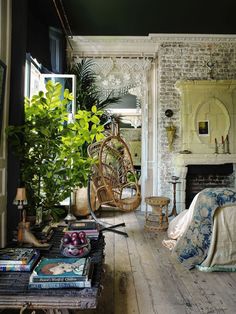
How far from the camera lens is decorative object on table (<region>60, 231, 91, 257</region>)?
1.66 metres

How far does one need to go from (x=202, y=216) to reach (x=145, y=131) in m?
3.06

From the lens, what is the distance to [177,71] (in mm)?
5406

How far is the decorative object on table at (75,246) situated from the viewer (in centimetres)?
166

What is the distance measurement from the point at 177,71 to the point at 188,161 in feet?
5.91

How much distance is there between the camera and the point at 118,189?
4102 mm

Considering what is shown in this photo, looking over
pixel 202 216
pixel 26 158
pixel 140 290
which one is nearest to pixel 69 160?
pixel 26 158

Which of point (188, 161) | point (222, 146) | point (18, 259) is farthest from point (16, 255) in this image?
point (222, 146)

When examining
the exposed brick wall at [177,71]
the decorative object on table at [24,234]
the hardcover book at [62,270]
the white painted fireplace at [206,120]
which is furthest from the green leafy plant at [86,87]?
the hardcover book at [62,270]

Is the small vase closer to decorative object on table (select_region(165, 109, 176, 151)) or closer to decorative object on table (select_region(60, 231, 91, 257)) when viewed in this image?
decorative object on table (select_region(165, 109, 176, 151))

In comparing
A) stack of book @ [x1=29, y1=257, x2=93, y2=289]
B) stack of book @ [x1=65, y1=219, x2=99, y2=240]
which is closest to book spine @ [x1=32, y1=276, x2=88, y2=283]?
stack of book @ [x1=29, y1=257, x2=93, y2=289]

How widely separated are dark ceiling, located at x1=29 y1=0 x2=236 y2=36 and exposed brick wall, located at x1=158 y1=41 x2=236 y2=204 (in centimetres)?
31

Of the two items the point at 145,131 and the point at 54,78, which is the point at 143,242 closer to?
the point at 145,131

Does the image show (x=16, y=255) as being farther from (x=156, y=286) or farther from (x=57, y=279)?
(x=156, y=286)

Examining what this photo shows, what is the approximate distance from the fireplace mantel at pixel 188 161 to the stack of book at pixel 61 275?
387 centimetres
